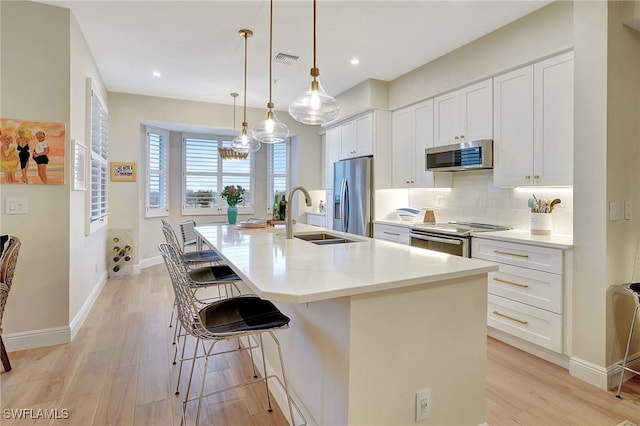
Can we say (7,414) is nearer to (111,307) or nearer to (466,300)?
(111,307)

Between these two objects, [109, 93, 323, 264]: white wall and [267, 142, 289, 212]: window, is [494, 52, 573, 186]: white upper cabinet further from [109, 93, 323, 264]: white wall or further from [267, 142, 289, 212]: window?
[267, 142, 289, 212]: window

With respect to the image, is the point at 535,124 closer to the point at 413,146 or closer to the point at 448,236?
the point at 448,236

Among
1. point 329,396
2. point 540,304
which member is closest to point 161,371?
point 329,396

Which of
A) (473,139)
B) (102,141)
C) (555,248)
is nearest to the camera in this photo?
(555,248)

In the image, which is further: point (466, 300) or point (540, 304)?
point (540, 304)

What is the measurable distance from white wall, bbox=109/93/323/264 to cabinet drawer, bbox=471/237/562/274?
3.90 meters

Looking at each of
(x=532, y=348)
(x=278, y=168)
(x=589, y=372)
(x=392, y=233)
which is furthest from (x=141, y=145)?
(x=589, y=372)

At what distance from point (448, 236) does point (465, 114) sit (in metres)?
1.29

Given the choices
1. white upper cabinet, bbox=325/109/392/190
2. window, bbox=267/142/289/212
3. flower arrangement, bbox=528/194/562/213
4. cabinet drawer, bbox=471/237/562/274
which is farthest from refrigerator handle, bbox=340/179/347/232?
A: flower arrangement, bbox=528/194/562/213

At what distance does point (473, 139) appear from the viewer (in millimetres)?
3426

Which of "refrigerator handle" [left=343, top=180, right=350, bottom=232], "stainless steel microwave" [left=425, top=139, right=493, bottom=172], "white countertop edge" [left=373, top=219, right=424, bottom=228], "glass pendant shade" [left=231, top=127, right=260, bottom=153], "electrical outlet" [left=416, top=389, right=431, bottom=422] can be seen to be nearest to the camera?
"electrical outlet" [left=416, top=389, right=431, bottom=422]

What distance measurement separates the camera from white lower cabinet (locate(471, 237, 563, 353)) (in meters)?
2.50

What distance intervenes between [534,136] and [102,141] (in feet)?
16.2

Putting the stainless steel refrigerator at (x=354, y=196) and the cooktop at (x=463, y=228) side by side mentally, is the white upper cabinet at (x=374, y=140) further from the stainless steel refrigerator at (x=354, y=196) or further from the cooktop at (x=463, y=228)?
the cooktop at (x=463, y=228)
